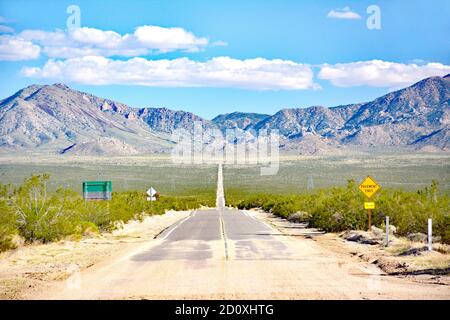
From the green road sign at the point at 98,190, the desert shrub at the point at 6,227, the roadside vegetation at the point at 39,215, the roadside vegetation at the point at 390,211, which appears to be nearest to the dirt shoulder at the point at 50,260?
the desert shrub at the point at 6,227

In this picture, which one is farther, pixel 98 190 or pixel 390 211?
pixel 98 190

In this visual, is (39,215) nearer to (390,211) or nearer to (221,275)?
(221,275)

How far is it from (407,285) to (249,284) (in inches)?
138

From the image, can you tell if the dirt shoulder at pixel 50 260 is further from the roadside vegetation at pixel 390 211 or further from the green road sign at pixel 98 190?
the green road sign at pixel 98 190

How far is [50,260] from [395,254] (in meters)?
11.0

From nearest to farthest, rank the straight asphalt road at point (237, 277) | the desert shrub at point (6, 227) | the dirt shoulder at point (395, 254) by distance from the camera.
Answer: the straight asphalt road at point (237, 277)
the dirt shoulder at point (395, 254)
the desert shrub at point (6, 227)

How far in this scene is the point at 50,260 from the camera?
21.7 metres

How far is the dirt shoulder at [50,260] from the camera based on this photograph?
16.1 metres

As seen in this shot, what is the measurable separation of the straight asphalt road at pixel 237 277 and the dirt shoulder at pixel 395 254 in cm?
58

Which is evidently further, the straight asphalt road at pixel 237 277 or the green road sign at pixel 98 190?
the green road sign at pixel 98 190

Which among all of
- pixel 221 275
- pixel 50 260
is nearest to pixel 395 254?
pixel 221 275

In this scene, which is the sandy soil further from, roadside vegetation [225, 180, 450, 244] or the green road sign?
the green road sign

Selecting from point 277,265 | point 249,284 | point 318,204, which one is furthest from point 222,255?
point 318,204
